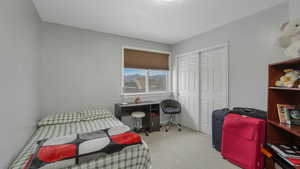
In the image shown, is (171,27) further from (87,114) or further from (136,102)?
(87,114)

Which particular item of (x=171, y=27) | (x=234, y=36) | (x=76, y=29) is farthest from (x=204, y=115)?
(x=76, y=29)

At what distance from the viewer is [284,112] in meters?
1.55

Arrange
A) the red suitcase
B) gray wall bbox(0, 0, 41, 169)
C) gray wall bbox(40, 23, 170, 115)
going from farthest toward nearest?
gray wall bbox(40, 23, 170, 115), the red suitcase, gray wall bbox(0, 0, 41, 169)

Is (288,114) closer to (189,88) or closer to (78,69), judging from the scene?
(189,88)

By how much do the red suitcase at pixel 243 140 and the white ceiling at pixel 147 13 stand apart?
1816 mm

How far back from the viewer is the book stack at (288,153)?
1.32 meters

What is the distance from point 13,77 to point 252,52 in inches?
137

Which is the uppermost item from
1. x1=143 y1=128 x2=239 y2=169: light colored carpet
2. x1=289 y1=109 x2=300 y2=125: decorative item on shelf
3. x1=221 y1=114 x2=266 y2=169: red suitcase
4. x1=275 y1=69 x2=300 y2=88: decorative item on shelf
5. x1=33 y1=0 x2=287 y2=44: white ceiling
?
x1=33 y1=0 x2=287 y2=44: white ceiling

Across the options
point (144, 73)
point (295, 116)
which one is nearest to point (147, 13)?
point (144, 73)

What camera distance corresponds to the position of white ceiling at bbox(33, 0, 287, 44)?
6.66 feet

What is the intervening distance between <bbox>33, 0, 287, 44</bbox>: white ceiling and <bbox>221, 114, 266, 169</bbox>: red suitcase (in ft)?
5.96

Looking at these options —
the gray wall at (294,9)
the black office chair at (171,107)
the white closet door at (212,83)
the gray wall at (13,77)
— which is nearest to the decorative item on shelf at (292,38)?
the gray wall at (294,9)

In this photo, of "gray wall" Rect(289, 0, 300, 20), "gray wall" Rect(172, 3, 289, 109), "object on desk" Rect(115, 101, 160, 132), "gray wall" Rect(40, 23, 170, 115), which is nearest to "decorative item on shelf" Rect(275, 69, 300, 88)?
"gray wall" Rect(172, 3, 289, 109)

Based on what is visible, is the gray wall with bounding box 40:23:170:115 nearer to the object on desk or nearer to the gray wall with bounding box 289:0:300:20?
the object on desk
